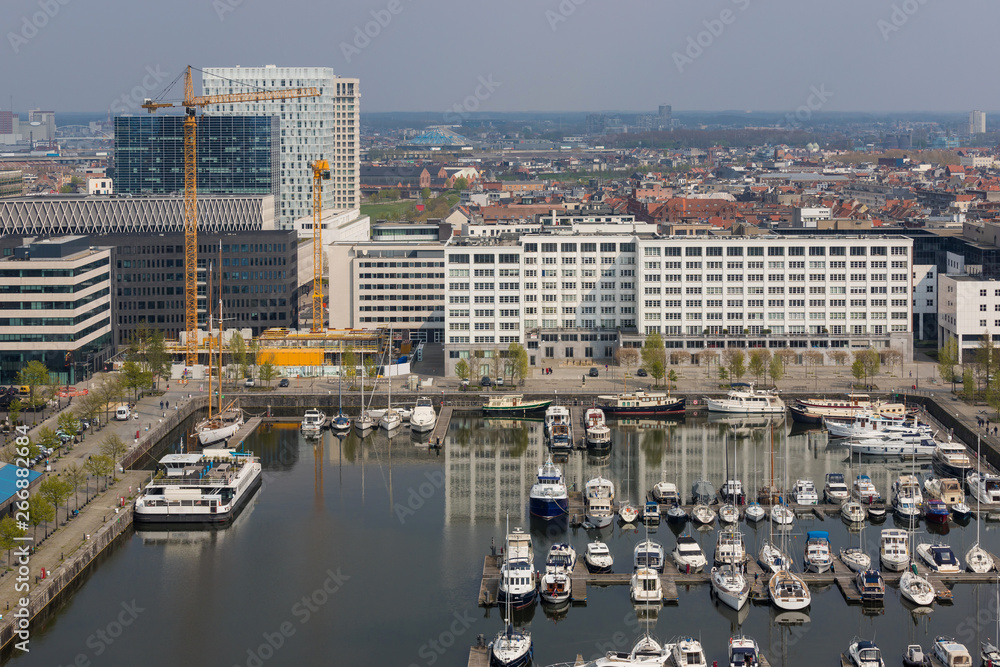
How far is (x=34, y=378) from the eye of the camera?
48094 millimetres

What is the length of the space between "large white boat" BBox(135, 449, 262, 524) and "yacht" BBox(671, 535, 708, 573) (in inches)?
483

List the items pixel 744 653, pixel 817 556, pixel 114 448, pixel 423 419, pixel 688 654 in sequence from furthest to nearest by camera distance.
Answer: pixel 423 419
pixel 114 448
pixel 817 556
pixel 744 653
pixel 688 654

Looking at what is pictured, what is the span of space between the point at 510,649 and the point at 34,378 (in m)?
26.8

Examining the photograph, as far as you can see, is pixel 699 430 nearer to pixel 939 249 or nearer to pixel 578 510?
pixel 578 510

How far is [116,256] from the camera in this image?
199ft

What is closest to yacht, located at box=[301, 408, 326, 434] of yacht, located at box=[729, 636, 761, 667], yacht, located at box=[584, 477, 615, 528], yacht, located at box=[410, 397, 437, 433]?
yacht, located at box=[410, 397, 437, 433]

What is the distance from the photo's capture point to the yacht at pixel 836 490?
38.6 meters

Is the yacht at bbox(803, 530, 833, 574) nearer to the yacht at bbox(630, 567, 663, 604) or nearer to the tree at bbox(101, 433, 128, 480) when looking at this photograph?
the yacht at bbox(630, 567, 663, 604)

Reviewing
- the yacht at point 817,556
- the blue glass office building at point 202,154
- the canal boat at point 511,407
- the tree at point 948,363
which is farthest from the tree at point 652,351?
the blue glass office building at point 202,154

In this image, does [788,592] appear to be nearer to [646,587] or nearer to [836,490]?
[646,587]

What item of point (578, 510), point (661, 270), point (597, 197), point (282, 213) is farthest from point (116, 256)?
point (597, 197)

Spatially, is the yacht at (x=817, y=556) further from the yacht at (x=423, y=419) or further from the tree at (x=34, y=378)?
the tree at (x=34, y=378)

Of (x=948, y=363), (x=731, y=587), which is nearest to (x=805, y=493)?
(x=731, y=587)

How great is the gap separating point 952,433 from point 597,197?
2798 inches
